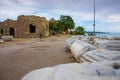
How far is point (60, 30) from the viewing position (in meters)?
52.0

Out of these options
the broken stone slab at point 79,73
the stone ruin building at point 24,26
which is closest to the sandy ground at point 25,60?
the broken stone slab at point 79,73

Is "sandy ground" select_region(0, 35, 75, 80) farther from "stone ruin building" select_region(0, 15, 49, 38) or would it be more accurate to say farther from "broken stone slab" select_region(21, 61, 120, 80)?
"stone ruin building" select_region(0, 15, 49, 38)

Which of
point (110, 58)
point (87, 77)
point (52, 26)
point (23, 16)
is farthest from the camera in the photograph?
point (52, 26)

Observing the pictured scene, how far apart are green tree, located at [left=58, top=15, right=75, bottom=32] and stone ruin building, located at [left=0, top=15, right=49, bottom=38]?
1721 centimetres

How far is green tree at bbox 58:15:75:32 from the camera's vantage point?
52.3 m

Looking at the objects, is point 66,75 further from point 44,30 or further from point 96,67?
point 44,30

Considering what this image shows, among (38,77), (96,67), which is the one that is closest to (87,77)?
(96,67)

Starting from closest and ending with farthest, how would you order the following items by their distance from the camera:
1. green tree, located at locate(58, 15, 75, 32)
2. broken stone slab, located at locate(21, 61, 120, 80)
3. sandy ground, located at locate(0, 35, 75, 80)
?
broken stone slab, located at locate(21, 61, 120, 80), sandy ground, located at locate(0, 35, 75, 80), green tree, located at locate(58, 15, 75, 32)

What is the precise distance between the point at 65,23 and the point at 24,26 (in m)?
19.7

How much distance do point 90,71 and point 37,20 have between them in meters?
31.7

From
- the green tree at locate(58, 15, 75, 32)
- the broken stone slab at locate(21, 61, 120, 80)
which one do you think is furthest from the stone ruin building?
the broken stone slab at locate(21, 61, 120, 80)

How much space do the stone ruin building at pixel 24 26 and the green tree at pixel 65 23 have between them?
17206 mm

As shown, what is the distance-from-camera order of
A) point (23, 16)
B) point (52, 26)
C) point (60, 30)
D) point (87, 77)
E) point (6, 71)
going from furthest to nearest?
point (60, 30) < point (52, 26) < point (23, 16) < point (6, 71) < point (87, 77)

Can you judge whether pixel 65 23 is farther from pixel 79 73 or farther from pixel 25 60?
pixel 79 73
